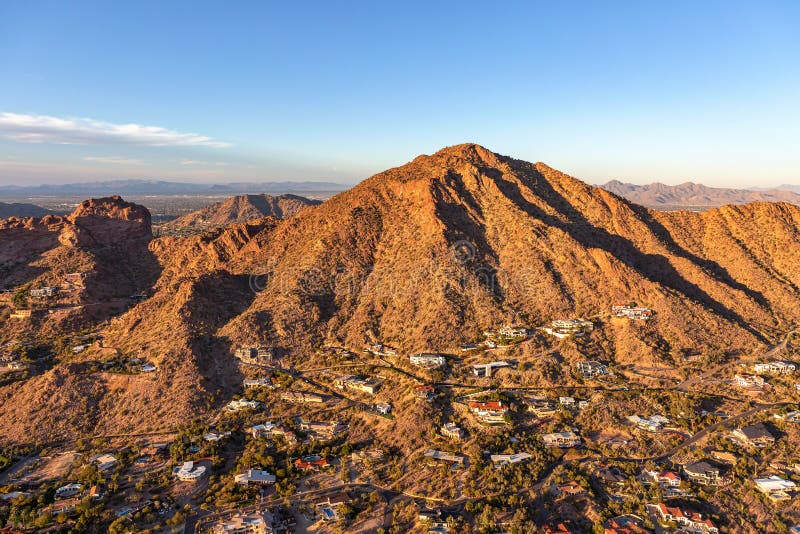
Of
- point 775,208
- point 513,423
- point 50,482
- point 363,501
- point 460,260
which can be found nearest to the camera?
point 363,501

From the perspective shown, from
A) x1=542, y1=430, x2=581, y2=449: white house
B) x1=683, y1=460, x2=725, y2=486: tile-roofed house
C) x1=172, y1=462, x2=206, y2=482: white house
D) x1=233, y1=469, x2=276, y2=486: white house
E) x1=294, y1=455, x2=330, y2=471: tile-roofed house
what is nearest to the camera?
x1=683, y1=460, x2=725, y2=486: tile-roofed house

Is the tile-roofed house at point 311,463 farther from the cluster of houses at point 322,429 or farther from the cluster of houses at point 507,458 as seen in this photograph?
the cluster of houses at point 507,458

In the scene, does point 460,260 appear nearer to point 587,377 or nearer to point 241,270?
point 587,377

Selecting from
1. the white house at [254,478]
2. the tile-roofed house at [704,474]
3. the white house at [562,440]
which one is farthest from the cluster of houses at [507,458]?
the white house at [254,478]

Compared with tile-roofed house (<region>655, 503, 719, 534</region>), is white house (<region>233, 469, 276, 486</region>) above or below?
below

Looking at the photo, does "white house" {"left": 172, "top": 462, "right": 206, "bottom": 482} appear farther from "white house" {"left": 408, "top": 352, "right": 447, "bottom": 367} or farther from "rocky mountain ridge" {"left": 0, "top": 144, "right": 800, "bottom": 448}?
"white house" {"left": 408, "top": 352, "right": 447, "bottom": 367}

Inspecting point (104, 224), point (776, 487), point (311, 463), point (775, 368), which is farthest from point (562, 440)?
point (104, 224)

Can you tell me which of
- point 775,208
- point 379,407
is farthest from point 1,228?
point 775,208

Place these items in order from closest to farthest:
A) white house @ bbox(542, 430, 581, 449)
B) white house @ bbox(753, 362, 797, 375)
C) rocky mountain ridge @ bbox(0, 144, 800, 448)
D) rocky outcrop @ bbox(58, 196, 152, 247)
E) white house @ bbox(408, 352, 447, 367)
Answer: white house @ bbox(542, 430, 581, 449)
white house @ bbox(753, 362, 797, 375)
white house @ bbox(408, 352, 447, 367)
rocky mountain ridge @ bbox(0, 144, 800, 448)
rocky outcrop @ bbox(58, 196, 152, 247)

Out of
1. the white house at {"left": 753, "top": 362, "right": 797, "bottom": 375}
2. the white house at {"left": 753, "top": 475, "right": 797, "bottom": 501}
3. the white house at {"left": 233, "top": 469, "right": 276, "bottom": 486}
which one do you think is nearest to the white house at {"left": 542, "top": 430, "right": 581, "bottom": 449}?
the white house at {"left": 753, "top": 475, "right": 797, "bottom": 501}
